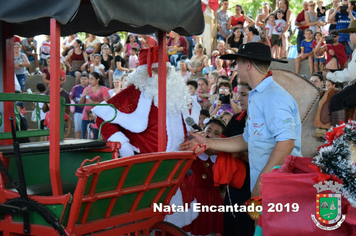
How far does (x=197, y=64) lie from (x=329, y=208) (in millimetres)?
9320

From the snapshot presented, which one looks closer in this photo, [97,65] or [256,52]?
[256,52]

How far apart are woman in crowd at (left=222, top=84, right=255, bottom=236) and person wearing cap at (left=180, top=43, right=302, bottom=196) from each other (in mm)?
513

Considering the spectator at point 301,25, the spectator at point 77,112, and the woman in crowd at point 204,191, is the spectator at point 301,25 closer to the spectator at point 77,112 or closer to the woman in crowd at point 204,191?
the spectator at point 77,112

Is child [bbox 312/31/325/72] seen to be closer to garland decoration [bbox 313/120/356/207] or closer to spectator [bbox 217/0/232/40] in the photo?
spectator [bbox 217/0/232/40]

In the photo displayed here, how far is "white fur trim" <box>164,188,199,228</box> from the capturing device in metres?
4.35

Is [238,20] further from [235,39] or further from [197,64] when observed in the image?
[197,64]

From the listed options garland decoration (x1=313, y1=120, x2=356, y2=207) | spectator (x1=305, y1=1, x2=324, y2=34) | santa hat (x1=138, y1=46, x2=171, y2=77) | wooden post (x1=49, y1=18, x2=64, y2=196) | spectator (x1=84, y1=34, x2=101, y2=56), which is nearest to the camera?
garland decoration (x1=313, y1=120, x2=356, y2=207)

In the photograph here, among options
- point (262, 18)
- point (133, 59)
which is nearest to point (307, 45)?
point (262, 18)

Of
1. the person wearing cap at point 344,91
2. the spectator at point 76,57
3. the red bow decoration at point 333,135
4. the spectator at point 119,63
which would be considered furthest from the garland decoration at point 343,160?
the spectator at point 76,57

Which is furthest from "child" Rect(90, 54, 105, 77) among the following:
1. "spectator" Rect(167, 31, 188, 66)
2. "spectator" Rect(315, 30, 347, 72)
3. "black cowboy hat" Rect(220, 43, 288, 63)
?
"black cowboy hat" Rect(220, 43, 288, 63)

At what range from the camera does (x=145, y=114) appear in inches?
172

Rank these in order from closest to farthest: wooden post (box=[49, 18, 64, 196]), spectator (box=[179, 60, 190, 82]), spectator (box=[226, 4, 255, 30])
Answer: wooden post (box=[49, 18, 64, 196])
spectator (box=[179, 60, 190, 82])
spectator (box=[226, 4, 255, 30])

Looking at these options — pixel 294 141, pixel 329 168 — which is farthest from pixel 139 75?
pixel 329 168

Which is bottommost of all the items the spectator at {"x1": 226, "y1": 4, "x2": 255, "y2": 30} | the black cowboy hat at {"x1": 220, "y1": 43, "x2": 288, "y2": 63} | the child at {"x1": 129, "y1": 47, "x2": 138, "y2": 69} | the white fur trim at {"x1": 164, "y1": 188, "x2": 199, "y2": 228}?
the white fur trim at {"x1": 164, "y1": 188, "x2": 199, "y2": 228}
